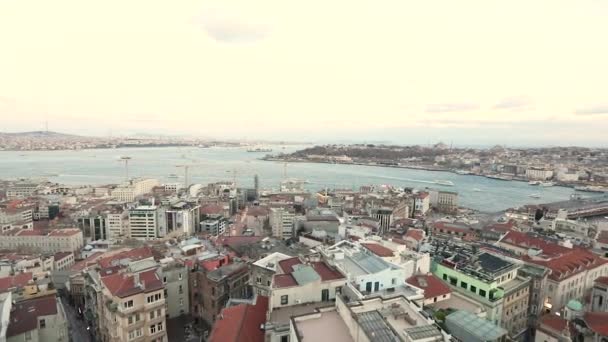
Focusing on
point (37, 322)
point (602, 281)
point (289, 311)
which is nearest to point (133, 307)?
point (37, 322)

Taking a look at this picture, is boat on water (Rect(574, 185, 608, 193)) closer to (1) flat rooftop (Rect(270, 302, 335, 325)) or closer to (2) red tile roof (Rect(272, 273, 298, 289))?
(1) flat rooftop (Rect(270, 302, 335, 325))

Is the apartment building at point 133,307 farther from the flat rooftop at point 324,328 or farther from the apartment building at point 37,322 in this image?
the flat rooftop at point 324,328

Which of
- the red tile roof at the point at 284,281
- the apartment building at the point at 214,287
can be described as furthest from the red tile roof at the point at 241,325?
the apartment building at the point at 214,287

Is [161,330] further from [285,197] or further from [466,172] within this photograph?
[466,172]

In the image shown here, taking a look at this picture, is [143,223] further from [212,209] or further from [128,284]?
[128,284]

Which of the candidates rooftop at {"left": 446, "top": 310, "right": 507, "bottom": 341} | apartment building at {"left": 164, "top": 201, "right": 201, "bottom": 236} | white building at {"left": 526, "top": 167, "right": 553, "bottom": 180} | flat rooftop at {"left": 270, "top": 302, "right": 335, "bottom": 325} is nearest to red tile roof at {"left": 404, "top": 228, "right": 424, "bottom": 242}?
rooftop at {"left": 446, "top": 310, "right": 507, "bottom": 341}

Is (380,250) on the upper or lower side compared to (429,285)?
upper

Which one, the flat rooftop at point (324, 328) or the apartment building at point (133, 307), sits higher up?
the flat rooftop at point (324, 328)
